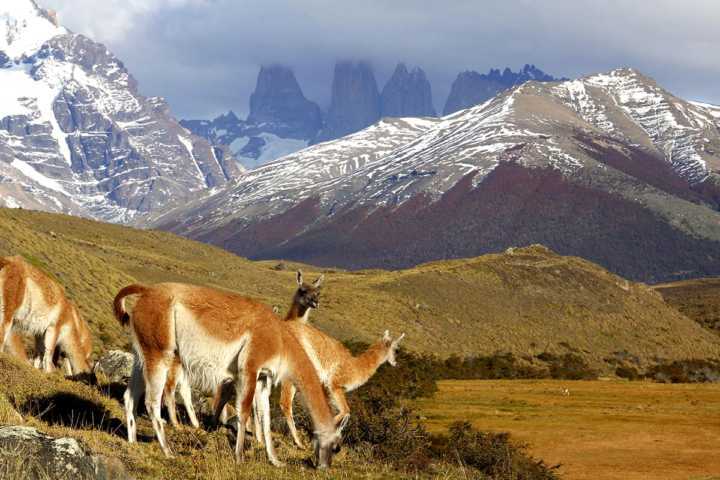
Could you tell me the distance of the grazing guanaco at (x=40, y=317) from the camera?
638 inches

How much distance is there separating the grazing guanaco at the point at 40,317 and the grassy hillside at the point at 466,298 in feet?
143

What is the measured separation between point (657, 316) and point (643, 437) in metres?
64.8

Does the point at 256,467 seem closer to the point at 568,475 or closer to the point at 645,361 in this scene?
the point at 568,475

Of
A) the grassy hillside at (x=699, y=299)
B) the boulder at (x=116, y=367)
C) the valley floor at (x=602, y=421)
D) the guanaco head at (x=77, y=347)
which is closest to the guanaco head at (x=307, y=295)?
the boulder at (x=116, y=367)

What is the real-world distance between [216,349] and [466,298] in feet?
235

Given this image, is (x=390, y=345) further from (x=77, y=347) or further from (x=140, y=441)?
(x=77, y=347)

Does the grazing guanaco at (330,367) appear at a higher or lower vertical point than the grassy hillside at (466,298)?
higher

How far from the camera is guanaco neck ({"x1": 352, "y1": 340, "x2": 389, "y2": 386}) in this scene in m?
16.3

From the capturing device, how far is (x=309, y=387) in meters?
13.3

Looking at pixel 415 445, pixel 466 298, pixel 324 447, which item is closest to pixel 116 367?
pixel 415 445

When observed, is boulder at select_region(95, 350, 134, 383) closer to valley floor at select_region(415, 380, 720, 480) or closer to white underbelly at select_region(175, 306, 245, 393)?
white underbelly at select_region(175, 306, 245, 393)

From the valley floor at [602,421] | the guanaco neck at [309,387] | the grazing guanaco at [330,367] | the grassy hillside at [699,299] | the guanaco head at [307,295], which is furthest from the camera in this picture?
the grassy hillside at [699,299]

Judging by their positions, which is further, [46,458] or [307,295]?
[307,295]

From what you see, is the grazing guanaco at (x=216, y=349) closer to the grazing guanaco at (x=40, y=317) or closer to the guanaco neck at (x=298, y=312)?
the grazing guanaco at (x=40, y=317)
